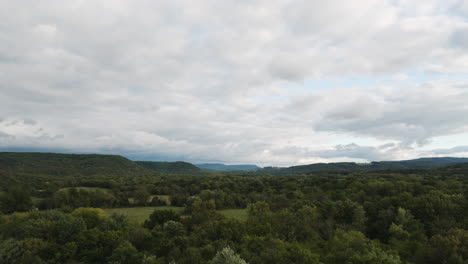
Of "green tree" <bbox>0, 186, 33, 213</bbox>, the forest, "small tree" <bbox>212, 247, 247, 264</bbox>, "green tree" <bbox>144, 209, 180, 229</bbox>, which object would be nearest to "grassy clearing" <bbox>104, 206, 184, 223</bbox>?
the forest

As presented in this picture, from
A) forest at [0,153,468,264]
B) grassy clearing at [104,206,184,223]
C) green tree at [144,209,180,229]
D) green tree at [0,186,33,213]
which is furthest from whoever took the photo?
green tree at [0,186,33,213]

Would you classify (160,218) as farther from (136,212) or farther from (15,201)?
(15,201)

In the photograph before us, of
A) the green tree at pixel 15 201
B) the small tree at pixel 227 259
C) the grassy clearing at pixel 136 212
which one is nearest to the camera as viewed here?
the small tree at pixel 227 259

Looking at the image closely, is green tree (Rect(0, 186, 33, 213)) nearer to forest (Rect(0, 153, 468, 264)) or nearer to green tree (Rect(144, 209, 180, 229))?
forest (Rect(0, 153, 468, 264))

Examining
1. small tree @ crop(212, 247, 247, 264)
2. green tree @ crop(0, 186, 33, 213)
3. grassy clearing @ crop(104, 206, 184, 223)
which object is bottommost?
grassy clearing @ crop(104, 206, 184, 223)

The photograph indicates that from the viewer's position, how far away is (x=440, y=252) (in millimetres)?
37344

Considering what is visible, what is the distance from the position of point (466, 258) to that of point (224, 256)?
36.3 metres

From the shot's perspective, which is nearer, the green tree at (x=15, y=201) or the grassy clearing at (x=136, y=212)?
the grassy clearing at (x=136, y=212)

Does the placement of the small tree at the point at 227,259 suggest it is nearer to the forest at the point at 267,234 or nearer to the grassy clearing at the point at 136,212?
the forest at the point at 267,234

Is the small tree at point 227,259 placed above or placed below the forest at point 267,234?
above

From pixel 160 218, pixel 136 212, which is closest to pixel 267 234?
pixel 160 218

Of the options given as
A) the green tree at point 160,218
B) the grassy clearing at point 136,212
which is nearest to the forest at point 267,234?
the green tree at point 160,218

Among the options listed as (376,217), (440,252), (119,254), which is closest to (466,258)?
(440,252)

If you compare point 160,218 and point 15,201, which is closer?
point 160,218
